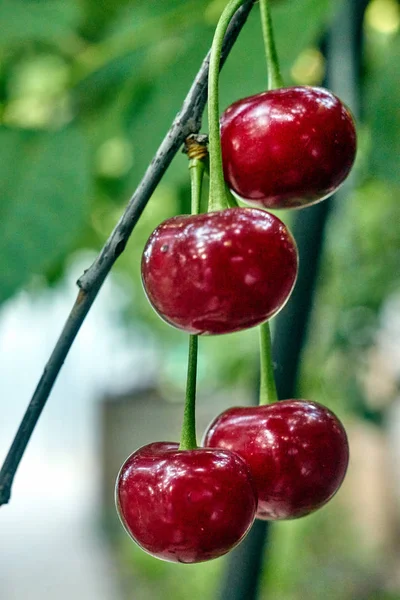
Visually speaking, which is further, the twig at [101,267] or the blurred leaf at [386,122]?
the blurred leaf at [386,122]

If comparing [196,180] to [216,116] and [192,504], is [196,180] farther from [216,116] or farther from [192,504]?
[192,504]

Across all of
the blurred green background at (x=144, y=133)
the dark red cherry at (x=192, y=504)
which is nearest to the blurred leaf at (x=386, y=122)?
the blurred green background at (x=144, y=133)

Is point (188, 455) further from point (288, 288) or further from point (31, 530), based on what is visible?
point (31, 530)

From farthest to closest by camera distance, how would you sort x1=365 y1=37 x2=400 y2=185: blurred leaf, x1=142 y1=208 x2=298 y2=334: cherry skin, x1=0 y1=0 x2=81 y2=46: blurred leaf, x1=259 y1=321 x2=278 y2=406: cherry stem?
x1=0 y1=0 x2=81 y2=46: blurred leaf < x1=365 y1=37 x2=400 y2=185: blurred leaf < x1=259 y1=321 x2=278 y2=406: cherry stem < x1=142 y1=208 x2=298 y2=334: cherry skin

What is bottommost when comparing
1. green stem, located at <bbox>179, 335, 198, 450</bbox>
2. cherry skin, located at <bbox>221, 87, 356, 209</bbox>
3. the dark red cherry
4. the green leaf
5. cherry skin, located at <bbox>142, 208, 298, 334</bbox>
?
the dark red cherry

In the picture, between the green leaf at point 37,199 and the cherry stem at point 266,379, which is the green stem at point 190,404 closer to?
the cherry stem at point 266,379

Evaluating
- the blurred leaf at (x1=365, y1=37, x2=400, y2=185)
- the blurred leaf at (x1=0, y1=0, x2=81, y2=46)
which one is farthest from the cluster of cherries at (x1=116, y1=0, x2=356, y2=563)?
the blurred leaf at (x1=0, y1=0, x2=81, y2=46)

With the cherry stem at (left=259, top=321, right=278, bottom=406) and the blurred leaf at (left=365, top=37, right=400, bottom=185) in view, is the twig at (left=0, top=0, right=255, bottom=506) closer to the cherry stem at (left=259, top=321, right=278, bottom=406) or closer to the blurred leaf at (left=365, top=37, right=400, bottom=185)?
the cherry stem at (left=259, top=321, right=278, bottom=406)

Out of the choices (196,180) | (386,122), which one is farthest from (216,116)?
(386,122)
